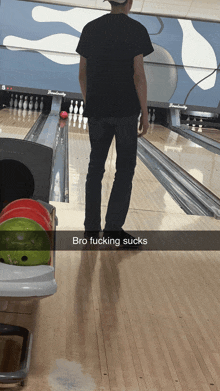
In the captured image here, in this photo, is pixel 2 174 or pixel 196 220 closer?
pixel 2 174

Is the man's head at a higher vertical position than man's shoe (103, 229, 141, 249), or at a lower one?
higher

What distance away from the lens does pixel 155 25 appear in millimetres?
7766

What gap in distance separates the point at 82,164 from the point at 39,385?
3190mm

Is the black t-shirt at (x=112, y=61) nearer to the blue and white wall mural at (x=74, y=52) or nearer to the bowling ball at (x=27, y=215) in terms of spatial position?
the bowling ball at (x=27, y=215)

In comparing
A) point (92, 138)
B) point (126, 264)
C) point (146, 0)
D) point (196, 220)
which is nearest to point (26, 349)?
point (126, 264)

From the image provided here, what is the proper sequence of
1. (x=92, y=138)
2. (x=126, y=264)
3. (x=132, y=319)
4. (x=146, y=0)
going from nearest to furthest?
(x=132, y=319) → (x=126, y=264) → (x=92, y=138) → (x=146, y=0)

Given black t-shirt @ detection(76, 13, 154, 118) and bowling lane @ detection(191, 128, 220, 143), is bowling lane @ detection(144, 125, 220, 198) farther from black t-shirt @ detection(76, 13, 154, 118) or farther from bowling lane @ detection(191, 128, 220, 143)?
black t-shirt @ detection(76, 13, 154, 118)

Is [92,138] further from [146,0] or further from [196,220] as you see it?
[146,0]

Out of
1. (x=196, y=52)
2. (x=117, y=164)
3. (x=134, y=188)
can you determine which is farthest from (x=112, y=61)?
(x=196, y=52)

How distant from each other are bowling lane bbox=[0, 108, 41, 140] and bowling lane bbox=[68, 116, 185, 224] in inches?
30.6

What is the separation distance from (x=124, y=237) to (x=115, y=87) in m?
0.75

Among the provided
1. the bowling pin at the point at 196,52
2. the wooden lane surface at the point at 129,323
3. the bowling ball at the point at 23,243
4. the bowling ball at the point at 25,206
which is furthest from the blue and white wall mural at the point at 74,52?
the bowling ball at the point at 23,243

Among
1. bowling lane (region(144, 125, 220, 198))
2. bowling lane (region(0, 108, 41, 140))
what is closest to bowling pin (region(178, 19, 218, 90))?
bowling lane (region(144, 125, 220, 198))

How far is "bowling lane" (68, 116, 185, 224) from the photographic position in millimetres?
3153
